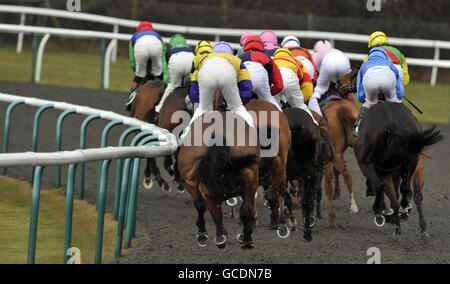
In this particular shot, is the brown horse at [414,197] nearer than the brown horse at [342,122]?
Yes

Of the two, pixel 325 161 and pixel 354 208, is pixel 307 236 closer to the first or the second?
pixel 325 161

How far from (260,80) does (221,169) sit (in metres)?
1.43

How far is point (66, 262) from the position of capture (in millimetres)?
6320

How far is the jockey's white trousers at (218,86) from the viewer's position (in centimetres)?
708

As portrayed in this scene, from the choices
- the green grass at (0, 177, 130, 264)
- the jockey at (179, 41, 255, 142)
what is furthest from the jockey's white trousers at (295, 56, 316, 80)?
the green grass at (0, 177, 130, 264)

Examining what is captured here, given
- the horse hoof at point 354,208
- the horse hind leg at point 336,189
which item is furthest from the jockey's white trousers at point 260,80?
the horse hind leg at point 336,189

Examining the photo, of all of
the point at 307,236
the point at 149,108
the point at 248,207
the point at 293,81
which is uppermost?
the point at 293,81

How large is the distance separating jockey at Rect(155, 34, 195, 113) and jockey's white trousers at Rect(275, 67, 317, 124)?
151 centimetres

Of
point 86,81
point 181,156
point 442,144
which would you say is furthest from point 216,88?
point 86,81

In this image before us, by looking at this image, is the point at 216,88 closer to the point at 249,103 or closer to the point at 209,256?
the point at 249,103

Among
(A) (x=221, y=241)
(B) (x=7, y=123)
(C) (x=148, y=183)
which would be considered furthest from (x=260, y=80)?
(B) (x=7, y=123)

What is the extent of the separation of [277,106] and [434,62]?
8241 millimetres

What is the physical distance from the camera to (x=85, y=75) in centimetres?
1881

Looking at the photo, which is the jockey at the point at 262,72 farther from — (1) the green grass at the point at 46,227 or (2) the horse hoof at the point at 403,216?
(1) the green grass at the point at 46,227
